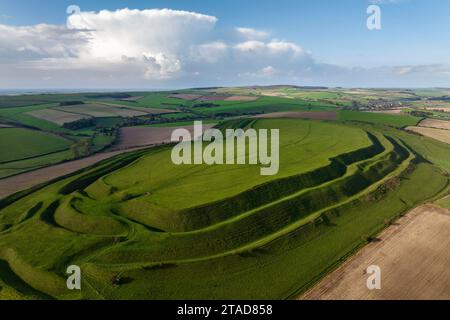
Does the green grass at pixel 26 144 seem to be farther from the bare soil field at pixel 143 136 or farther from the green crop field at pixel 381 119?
the green crop field at pixel 381 119

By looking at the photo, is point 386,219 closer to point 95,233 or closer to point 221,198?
point 221,198

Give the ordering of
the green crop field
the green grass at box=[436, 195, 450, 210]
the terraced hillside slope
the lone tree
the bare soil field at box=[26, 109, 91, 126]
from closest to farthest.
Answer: the terraced hillside slope, the green grass at box=[436, 195, 450, 210], the lone tree, the green crop field, the bare soil field at box=[26, 109, 91, 126]
